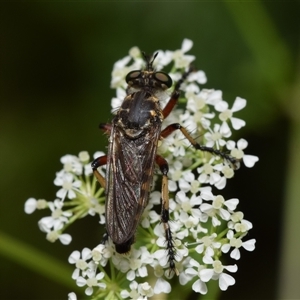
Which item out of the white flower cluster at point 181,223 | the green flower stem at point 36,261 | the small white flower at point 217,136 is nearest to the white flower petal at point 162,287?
the white flower cluster at point 181,223

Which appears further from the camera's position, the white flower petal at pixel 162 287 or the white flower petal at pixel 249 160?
the white flower petal at pixel 249 160

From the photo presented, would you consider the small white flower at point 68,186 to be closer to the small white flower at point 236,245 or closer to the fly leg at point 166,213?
the fly leg at point 166,213

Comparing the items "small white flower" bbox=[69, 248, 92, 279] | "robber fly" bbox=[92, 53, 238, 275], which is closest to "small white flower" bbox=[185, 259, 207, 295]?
"robber fly" bbox=[92, 53, 238, 275]

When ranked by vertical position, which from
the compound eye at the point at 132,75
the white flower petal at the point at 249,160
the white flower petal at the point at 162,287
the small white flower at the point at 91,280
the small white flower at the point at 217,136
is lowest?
the white flower petal at the point at 162,287

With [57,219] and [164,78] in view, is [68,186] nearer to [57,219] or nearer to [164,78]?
→ [57,219]

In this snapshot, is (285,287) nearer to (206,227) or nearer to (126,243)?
(206,227)

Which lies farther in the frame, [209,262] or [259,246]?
[259,246]

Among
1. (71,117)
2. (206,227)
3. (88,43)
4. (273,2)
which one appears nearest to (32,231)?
(71,117)
